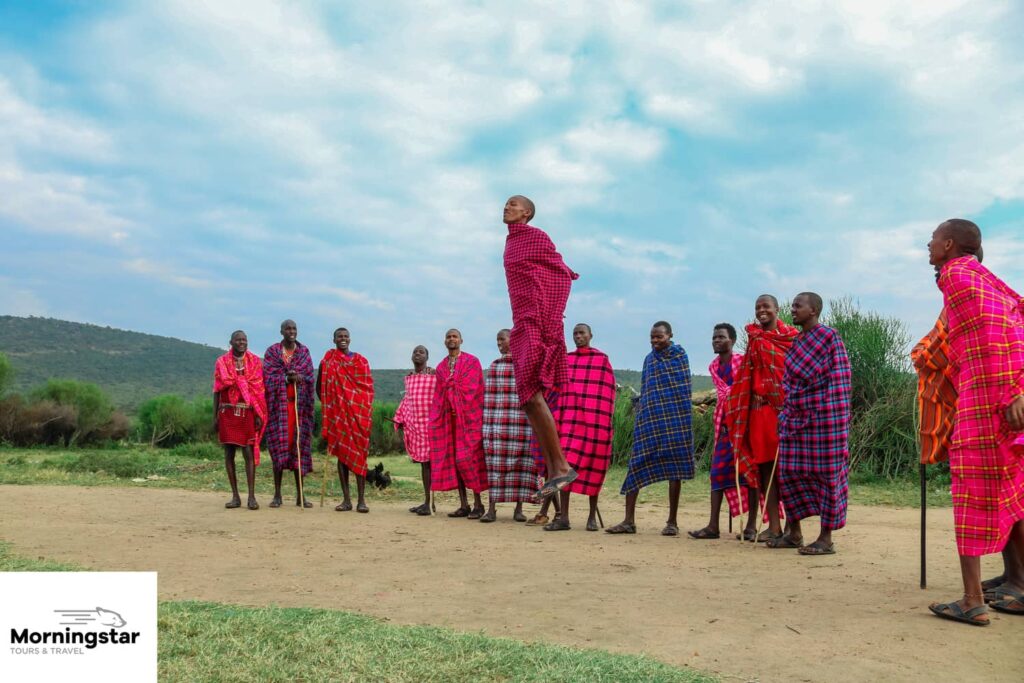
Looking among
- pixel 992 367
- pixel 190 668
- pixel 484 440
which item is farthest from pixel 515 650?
pixel 484 440

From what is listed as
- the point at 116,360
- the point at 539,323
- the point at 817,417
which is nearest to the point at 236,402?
the point at 539,323

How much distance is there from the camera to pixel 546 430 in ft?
19.2

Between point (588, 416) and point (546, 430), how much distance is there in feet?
13.7

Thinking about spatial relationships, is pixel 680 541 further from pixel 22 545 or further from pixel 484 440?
pixel 22 545

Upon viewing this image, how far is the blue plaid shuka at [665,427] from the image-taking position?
9.34 m

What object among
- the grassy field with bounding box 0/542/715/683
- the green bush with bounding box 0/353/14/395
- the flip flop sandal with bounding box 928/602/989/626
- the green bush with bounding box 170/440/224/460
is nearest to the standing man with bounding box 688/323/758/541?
the flip flop sandal with bounding box 928/602/989/626

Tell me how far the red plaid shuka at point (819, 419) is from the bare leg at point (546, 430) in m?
3.14

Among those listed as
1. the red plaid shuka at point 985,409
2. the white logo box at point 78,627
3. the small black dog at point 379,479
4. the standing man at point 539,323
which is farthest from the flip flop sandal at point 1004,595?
the small black dog at point 379,479

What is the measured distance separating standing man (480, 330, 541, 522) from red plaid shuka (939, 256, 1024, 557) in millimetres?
5939

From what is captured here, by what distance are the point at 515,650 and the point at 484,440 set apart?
6637 mm

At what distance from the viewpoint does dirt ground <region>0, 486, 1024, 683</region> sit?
461cm

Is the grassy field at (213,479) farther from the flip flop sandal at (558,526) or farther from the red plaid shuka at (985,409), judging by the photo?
the red plaid shuka at (985,409)

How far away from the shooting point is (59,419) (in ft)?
73.4

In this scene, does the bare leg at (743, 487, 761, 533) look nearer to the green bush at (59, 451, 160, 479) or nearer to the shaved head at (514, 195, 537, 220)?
the shaved head at (514, 195, 537, 220)
